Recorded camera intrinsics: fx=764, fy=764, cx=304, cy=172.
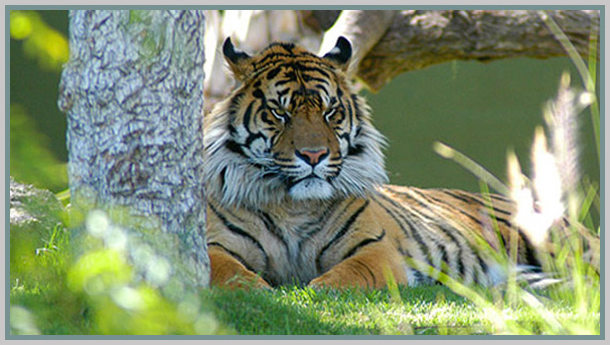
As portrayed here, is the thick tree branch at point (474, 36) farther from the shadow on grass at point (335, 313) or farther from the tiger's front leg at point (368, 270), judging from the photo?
the shadow on grass at point (335, 313)

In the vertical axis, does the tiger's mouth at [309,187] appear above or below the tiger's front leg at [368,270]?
above

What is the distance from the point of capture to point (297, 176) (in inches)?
156

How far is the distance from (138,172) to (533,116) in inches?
269

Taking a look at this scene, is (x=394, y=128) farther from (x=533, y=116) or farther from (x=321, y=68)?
(x=321, y=68)

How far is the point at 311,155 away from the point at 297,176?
16 cm

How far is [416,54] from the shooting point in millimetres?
7332

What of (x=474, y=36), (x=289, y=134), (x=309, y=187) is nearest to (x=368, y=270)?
→ (x=309, y=187)

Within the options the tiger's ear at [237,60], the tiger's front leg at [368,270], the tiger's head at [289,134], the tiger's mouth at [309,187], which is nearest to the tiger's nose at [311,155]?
the tiger's head at [289,134]

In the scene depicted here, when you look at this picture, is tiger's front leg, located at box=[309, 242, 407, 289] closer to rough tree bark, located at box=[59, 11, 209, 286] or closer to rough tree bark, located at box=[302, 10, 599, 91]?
rough tree bark, located at box=[59, 11, 209, 286]

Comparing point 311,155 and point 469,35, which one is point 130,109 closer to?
point 311,155

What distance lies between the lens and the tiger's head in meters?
4.00

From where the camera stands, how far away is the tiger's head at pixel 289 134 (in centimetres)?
400

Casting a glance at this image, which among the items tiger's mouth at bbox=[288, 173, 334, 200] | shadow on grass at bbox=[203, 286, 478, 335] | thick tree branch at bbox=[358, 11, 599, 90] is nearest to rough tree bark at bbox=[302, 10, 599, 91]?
thick tree branch at bbox=[358, 11, 599, 90]

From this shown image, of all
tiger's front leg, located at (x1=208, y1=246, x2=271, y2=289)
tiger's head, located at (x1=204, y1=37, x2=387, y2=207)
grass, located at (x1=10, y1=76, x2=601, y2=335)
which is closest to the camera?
grass, located at (x1=10, y1=76, x2=601, y2=335)
